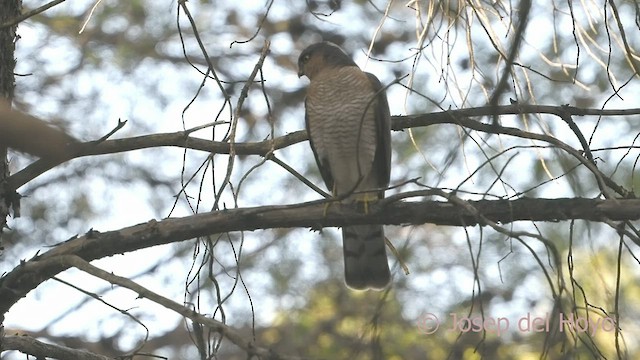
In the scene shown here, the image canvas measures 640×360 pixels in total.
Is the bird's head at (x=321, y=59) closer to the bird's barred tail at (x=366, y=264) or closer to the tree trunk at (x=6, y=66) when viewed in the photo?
the bird's barred tail at (x=366, y=264)

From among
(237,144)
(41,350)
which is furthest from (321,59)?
(41,350)

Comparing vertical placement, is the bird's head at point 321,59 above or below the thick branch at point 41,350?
above

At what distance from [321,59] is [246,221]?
8.12ft

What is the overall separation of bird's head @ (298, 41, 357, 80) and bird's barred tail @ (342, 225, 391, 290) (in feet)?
3.68

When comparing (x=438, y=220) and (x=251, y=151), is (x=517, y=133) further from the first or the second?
(x=251, y=151)

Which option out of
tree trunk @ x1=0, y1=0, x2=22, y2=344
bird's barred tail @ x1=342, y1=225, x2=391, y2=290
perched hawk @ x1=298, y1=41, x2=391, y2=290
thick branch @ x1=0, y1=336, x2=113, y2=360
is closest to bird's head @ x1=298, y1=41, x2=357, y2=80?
perched hawk @ x1=298, y1=41, x2=391, y2=290

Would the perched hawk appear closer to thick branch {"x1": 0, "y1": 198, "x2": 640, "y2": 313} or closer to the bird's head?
the bird's head

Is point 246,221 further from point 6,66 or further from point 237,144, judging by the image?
Answer: point 6,66

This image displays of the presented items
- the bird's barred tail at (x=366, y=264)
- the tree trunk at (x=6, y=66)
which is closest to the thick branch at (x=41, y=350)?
the tree trunk at (x=6, y=66)

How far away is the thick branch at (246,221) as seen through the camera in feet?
9.42

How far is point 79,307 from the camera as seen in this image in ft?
24.0

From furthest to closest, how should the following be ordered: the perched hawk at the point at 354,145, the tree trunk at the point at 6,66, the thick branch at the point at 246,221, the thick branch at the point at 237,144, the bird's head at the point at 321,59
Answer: the bird's head at the point at 321,59 < the perched hawk at the point at 354,145 < the tree trunk at the point at 6,66 < the thick branch at the point at 237,144 < the thick branch at the point at 246,221

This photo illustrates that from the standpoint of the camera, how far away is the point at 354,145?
459cm

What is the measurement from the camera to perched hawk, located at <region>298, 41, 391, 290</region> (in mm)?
4582
